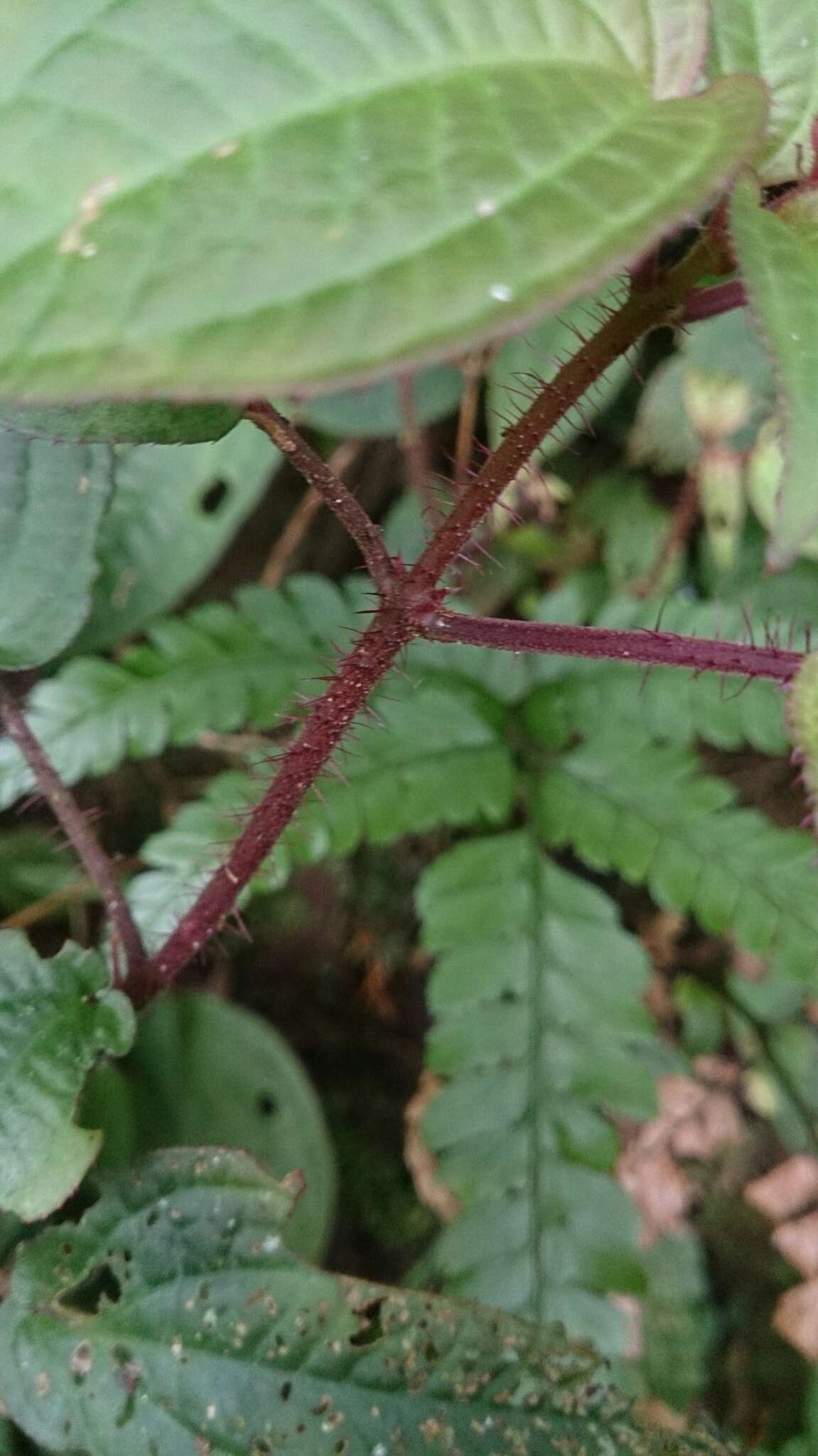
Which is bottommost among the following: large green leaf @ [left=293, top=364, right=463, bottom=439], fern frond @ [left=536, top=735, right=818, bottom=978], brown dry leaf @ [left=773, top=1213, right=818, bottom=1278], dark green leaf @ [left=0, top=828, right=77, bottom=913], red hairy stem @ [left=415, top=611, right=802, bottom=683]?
brown dry leaf @ [left=773, top=1213, right=818, bottom=1278]

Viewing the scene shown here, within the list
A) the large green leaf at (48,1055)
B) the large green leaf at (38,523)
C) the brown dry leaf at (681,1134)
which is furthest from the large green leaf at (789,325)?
the brown dry leaf at (681,1134)

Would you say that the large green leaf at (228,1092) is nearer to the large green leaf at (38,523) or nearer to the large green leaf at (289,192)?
the large green leaf at (38,523)

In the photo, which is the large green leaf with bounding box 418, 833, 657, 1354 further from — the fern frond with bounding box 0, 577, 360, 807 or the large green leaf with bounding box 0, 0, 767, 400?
the large green leaf with bounding box 0, 0, 767, 400

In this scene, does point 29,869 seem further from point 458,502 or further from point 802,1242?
point 802,1242

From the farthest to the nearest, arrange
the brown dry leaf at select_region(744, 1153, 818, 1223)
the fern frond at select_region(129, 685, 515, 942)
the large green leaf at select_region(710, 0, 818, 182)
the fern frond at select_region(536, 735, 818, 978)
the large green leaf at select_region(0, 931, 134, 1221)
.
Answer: the brown dry leaf at select_region(744, 1153, 818, 1223) < the fern frond at select_region(536, 735, 818, 978) < the fern frond at select_region(129, 685, 515, 942) < the large green leaf at select_region(0, 931, 134, 1221) < the large green leaf at select_region(710, 0, 818, 182)

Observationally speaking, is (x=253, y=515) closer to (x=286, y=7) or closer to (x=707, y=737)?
(x=707, y=737)

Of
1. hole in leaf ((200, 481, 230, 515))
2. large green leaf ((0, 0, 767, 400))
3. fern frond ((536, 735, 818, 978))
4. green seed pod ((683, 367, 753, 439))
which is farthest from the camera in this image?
hole in leaf ((200, 481, 230, 515))

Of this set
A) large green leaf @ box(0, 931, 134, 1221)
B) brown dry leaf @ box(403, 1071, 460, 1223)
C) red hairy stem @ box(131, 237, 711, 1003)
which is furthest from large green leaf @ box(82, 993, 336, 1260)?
red hairy stem @ box(131, 237, 711, 1003)
